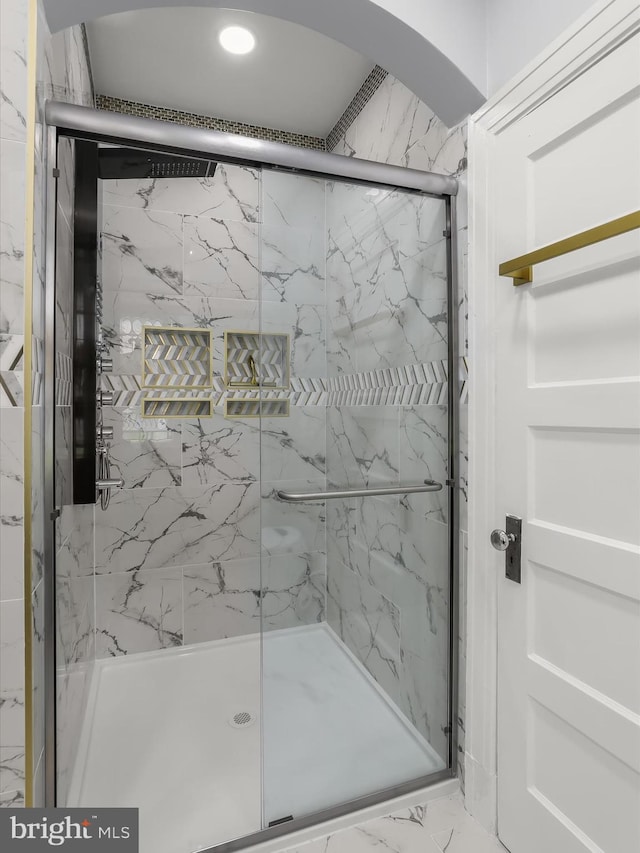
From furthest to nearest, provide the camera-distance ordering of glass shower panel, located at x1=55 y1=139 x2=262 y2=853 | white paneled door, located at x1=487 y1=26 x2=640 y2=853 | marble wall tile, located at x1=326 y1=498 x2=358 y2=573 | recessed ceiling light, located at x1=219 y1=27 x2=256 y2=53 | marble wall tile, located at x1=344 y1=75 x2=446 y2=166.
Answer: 1. glass shower panel, located at x1=55 y1=139 x2=262 y2=853
2. recessed ceiling light, located at x1=219 y1=27 x2=256 y2=53
3. marble wall tile, located at x1=344 y1=75 x2=446 y2=166
4. marble wall tile, located at x1=326 y1=498 x2=358 y2=573
5. white paneled door, located at x1=487 y1=26 x2=640 y2=853

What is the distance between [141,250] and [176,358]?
53 centimetres

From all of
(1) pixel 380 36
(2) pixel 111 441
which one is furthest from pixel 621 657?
(2) pixel 111 441

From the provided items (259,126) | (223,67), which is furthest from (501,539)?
(259,126)

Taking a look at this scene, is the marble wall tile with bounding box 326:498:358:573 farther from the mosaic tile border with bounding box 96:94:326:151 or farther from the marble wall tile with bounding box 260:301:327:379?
the mosaic tile border with bounding box 96:94:326:151

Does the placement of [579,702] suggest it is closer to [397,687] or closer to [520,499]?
[520,499]

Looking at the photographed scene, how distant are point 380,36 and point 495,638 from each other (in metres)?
1.73

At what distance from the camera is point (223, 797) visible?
149 cm

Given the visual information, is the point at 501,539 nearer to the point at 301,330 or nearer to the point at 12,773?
the point at 301,330

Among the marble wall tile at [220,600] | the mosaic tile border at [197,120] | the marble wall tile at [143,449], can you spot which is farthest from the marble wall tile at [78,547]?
the mosaic tile border at [197,120]

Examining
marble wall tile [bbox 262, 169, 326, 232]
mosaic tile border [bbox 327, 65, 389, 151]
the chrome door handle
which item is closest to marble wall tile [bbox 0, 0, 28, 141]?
marble wall tile [bbox 262, 169, 326, 232]

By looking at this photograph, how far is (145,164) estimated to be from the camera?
1572mm

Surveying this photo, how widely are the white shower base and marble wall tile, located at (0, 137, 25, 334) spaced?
3.42ft

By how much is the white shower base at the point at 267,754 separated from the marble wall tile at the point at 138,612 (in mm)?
451

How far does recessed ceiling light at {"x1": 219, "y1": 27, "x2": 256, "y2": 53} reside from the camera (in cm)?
198
